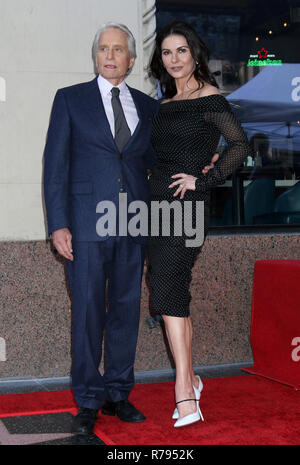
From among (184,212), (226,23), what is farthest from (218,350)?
(226,23)

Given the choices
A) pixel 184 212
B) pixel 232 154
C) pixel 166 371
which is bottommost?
pixel 166 371

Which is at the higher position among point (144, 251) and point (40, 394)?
point (144, 251)

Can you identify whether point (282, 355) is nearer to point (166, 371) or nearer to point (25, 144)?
point (166, 371)

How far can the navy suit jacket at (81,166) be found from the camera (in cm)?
320

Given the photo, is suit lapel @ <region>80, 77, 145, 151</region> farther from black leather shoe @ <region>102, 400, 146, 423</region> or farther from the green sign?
the green sign

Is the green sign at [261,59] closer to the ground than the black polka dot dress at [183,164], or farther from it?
farther from it

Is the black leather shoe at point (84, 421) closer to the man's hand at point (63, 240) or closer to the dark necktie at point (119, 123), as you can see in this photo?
the man's hand at point (63, 240)

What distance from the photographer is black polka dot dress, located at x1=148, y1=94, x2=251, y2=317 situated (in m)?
3.25

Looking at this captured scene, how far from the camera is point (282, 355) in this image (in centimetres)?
424

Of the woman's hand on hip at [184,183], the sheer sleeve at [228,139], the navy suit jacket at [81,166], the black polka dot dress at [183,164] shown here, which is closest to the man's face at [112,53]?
the navy suit jacket at [81,166]

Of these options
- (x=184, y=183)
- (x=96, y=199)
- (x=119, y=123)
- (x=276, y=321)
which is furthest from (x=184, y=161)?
(x=276, y=321)

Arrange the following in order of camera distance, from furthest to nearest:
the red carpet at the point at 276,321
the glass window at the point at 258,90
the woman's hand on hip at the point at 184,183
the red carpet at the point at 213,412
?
the glass window at the point at 258,90 < the red carpet at the point at 276,321 < the woman's hand on hip at the point at 184,183 < the red carpet at the point at 213,412

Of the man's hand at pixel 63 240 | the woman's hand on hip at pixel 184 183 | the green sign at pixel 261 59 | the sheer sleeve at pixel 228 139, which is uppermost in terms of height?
the green sign at pixel 261 59
